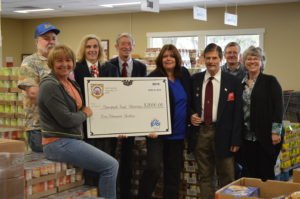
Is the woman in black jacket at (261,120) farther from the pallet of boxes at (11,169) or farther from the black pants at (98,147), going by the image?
the pallet of boxes at (11,169)

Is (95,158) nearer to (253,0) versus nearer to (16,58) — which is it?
(253,0)

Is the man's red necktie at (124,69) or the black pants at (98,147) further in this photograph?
the man's red necktie at (124,69)

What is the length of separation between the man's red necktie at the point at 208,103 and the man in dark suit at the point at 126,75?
0.83 meters

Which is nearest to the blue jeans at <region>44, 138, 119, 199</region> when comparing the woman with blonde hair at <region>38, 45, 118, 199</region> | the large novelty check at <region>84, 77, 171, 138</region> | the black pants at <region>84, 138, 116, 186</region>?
the woman with blonde hair at <region>38, 45, 118, 199</region>

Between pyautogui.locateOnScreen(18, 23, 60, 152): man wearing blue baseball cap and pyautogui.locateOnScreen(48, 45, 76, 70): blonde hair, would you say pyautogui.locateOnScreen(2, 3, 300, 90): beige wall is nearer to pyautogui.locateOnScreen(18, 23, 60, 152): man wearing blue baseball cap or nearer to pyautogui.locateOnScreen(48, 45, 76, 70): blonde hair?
pyautogui.locateOnScreen(18, 23, 60, 152): man wearing blue baseball cap

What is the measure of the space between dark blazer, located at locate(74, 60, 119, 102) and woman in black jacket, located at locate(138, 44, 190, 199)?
16.7 inches

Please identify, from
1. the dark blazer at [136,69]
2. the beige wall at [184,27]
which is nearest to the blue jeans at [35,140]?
the dark blazer at [136,69]

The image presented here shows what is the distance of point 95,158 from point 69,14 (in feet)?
33.8

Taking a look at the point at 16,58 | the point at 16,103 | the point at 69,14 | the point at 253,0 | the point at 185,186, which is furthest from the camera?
the point at 16,58

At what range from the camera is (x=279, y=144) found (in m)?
3.73

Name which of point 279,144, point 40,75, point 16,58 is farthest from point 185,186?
point 16,58

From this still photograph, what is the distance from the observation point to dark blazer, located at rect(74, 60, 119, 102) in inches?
149

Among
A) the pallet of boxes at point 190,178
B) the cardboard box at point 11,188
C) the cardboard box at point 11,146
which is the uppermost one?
the cardboard box at point 11,146

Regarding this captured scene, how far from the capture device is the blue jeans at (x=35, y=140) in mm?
3469
